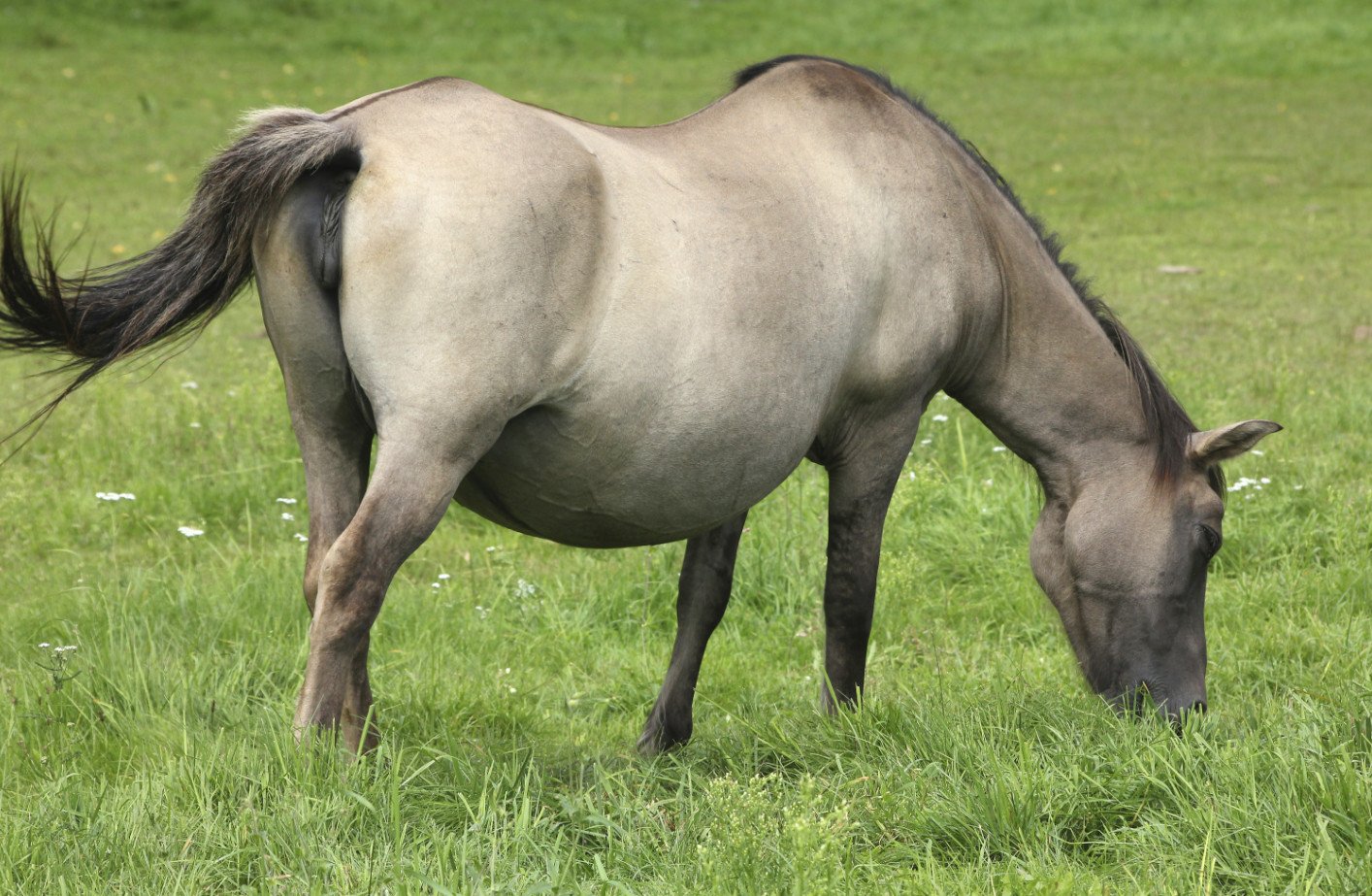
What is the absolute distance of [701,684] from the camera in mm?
4590

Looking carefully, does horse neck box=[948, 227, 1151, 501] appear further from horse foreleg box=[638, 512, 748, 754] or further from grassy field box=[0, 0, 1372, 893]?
horse foreleg box=[638, 512, 748, 754]

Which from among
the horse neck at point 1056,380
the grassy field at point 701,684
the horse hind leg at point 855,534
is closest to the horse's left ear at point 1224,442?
the horse neck at point 1056,380

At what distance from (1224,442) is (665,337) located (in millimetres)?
1769

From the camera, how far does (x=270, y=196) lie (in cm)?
291

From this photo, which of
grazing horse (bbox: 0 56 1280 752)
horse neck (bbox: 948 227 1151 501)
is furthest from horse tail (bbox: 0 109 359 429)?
horse neck (bbox: 948 227 1151 501)

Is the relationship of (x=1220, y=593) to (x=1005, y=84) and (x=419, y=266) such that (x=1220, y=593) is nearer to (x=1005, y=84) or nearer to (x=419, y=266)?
(x=419, y=266)

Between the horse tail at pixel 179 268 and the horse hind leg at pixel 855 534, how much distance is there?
1.61m

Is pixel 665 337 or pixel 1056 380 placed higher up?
pixel 665 337

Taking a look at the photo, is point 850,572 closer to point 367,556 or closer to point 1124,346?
point 1124,346

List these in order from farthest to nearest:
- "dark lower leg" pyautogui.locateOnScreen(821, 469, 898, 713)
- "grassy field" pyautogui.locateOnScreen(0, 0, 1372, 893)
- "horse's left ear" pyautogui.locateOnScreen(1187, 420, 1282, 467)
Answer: "dark lower leg" pyautogui.locateOnScreen(821, 469, 898, 713), "horse's left ear" pyautogui.locateOnScreen(1187, 420, 1282, 467), "grassy field" pyautogui.locateOnScreen(0, 0, 1372, 893)

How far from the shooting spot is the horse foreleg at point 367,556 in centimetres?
289

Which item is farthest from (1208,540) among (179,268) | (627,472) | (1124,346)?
(179,268)

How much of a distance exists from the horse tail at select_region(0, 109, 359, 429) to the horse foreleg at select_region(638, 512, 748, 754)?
64.4 inches

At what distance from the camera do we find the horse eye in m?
4.02
